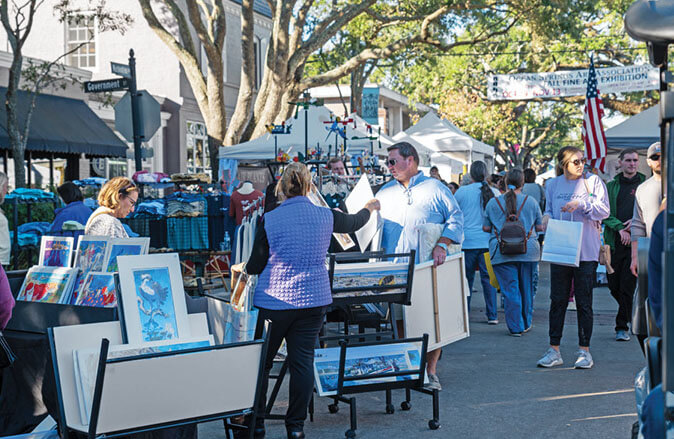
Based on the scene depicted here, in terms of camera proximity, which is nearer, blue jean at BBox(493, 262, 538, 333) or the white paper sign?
the white paper sign

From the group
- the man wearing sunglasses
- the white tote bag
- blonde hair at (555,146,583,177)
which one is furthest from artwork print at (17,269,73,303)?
blonde hair at (555,146,583,177)

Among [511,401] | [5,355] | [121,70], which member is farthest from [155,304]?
A: [121,70]

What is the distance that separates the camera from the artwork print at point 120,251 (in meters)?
5.77

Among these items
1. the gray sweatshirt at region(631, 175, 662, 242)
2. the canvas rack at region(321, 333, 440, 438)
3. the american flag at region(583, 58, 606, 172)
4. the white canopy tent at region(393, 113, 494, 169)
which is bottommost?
the canvas rack at region(321, 333, 440, 438)

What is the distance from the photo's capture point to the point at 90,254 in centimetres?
590

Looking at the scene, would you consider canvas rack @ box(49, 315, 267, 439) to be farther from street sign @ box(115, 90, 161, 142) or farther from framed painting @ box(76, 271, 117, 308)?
street sign @ box(115, 90, 161, 142)

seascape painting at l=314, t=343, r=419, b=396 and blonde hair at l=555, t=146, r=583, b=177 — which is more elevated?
blonde hair at l=555, t=146, r=583, b=177

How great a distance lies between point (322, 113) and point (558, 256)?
7.54 m

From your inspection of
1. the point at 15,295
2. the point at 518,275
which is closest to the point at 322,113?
the point at 518,275

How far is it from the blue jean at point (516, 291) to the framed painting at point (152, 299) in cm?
572

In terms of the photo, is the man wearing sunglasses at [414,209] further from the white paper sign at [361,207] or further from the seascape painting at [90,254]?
the seascape painting at [90,254]

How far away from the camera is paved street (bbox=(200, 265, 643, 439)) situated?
19.8 feet

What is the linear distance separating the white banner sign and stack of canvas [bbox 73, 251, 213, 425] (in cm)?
2227

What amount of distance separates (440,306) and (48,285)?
307cm
